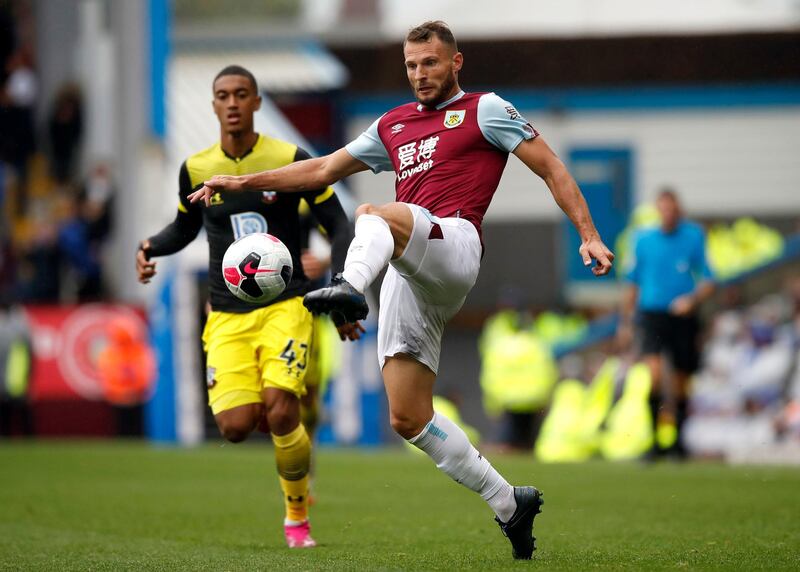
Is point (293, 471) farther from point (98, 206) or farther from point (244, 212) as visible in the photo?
point (98, 206)

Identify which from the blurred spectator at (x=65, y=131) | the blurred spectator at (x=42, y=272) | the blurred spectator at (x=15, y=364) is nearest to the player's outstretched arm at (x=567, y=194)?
the blurred spectator at (x=15, y=364)

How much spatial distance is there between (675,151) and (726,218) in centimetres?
184

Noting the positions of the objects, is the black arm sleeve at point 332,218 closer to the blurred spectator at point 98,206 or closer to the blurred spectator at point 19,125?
the blurred spectator at point 98,206

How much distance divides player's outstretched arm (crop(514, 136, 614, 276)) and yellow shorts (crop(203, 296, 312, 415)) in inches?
69.7

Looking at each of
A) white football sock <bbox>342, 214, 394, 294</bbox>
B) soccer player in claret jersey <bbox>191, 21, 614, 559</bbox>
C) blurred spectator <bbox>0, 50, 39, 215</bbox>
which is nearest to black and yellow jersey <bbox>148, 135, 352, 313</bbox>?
soccer player in claret jersey <bbox>191, 21, 614, 559</bbox>

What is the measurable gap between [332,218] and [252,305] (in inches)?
24.9

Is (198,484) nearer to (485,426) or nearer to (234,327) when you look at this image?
(234,327)

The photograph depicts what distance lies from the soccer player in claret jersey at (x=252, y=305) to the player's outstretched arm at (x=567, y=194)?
1.44 m

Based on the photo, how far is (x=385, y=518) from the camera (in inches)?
363

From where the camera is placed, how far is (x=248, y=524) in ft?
29.2

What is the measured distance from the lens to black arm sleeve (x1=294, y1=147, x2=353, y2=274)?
777 cm

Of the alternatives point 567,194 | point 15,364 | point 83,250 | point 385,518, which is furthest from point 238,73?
point 83,250

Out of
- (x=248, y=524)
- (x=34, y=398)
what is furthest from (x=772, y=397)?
(x=34, y=398)

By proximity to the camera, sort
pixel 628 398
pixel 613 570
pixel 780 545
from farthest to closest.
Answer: pixel 628 398 → pixel 780 545 → pixel 613 570
